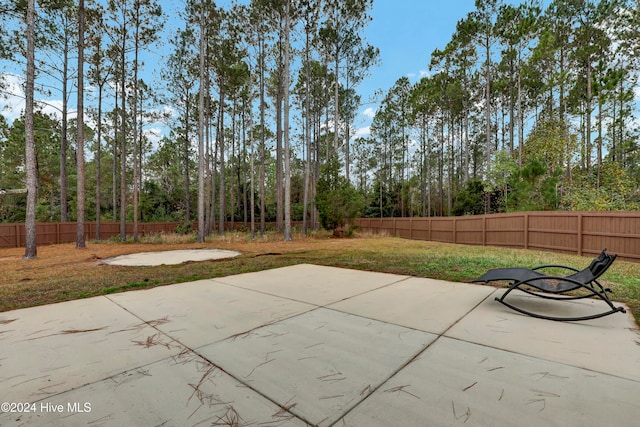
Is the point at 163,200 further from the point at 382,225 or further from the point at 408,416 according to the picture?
the point at 408,416

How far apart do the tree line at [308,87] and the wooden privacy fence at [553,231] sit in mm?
2413

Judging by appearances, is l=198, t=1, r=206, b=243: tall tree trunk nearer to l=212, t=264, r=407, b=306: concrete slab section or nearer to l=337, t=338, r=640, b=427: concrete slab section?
l=212, t=264, r=407, b=306: concrete slab section

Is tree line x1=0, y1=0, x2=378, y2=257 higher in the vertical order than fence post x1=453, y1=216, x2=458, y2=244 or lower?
higher

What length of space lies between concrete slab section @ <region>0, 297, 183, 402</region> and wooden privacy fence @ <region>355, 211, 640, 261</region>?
1000 cm

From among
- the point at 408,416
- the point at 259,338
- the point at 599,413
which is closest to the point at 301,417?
the point at 408,416

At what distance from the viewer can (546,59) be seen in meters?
15.8

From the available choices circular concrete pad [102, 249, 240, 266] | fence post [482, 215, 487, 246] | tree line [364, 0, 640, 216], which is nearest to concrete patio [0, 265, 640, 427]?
circular concrete pad [102, 249, 240, 266]

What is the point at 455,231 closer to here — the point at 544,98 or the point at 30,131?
the point at 544,98

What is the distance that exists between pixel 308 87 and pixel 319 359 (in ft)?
50.1

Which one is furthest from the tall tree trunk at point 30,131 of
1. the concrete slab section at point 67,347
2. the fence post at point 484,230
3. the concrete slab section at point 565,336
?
the fence post at point 484,230

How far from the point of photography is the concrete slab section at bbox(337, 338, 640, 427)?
134 centimetres

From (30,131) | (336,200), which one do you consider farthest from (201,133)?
(336,200)

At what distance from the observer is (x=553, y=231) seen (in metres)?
8.77

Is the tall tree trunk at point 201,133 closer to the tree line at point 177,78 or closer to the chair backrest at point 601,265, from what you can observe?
the tree line at point 177,78
